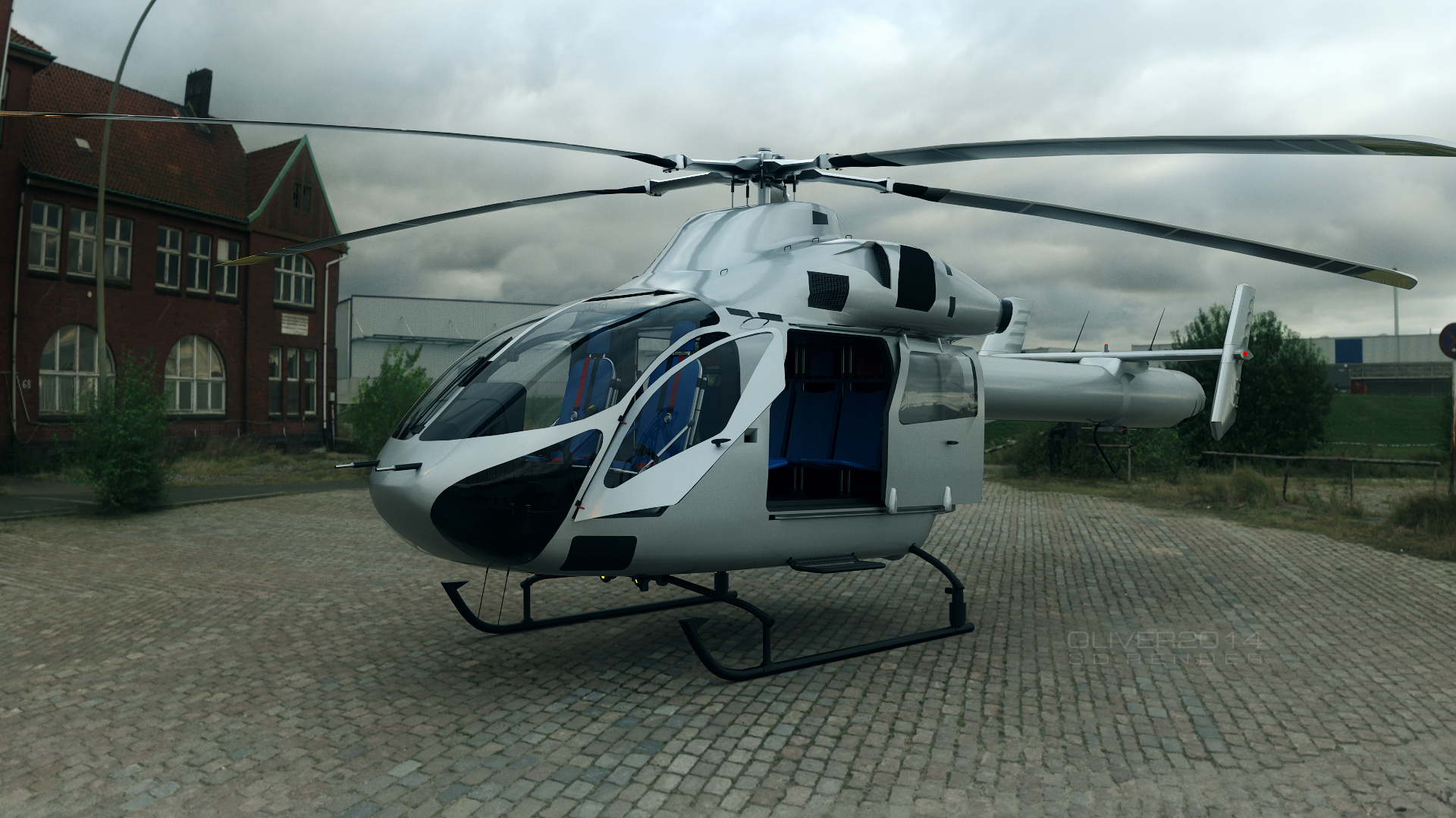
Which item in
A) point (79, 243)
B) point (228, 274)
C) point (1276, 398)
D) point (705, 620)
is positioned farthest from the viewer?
point (1276, 398)

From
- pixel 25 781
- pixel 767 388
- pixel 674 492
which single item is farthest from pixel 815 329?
pixel 25 781

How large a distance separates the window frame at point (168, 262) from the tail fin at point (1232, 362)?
85.8ft

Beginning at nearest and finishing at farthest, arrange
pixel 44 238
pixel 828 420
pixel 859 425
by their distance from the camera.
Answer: pixel 859 425
pixel 828 420
pixel 44 238

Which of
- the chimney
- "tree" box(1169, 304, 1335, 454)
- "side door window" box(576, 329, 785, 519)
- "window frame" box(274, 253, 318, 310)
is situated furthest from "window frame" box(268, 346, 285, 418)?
"tree" box(1169, 304, 1335, 454)

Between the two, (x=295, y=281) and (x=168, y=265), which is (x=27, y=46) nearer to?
(x=168, y=265)

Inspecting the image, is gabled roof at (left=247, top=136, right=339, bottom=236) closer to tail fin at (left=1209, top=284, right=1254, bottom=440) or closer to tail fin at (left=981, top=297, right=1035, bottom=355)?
tail fin at (left=981, top=297, right=1035, bottom=355)

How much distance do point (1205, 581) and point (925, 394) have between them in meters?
4.81

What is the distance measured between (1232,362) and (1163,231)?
609 centimetres

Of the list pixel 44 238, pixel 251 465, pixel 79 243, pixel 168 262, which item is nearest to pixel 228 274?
pixel 168 262

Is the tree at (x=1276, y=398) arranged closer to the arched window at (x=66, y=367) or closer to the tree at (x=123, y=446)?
the tree at (x=123, y=446)

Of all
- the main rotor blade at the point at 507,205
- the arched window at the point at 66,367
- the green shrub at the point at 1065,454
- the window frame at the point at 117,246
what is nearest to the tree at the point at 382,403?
the arched window at the point at 66,367

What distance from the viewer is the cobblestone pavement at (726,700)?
409cm

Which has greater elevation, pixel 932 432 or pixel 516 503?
pixel 932 432

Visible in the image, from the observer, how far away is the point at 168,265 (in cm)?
2447
